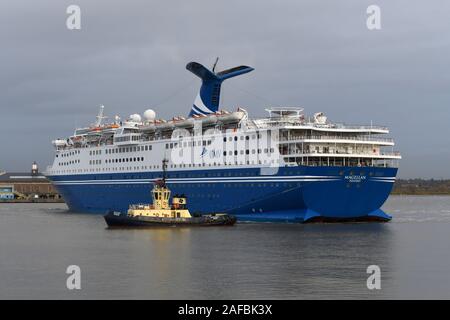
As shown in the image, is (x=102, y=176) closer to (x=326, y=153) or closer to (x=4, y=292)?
(x=326, y=153)

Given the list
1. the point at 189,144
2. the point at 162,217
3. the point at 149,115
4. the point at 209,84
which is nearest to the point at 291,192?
the point at 162,217

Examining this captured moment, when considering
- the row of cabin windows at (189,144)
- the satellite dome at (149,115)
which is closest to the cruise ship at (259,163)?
the row of cabin windows at (189,144)

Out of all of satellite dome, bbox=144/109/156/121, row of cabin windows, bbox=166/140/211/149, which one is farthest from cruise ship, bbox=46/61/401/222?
satellite dome, bbox=144/109/156/121

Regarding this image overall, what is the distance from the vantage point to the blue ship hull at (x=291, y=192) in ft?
193

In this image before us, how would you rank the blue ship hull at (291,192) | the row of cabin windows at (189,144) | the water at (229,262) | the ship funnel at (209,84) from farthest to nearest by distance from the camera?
the ship funnel at (209,84), the row of cabin windows at (189,144), the blue ship hull at (291,192), the water at (229,262)

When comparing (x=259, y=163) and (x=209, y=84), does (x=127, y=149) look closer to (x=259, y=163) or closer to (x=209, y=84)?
(x=209, y=84)

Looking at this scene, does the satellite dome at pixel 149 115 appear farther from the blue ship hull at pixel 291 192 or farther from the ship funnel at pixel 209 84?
the blue ship hull at pixel 291 192

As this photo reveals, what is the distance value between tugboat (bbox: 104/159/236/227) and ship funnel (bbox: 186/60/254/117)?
53.7ft

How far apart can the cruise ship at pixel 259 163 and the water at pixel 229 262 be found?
2753 mm

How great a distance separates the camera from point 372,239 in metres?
49.9

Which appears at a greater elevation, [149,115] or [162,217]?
[149,115]

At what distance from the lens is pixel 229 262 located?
38.0m

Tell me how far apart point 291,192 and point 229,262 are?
22.1 m

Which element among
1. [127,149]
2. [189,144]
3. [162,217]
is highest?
[127,149]
